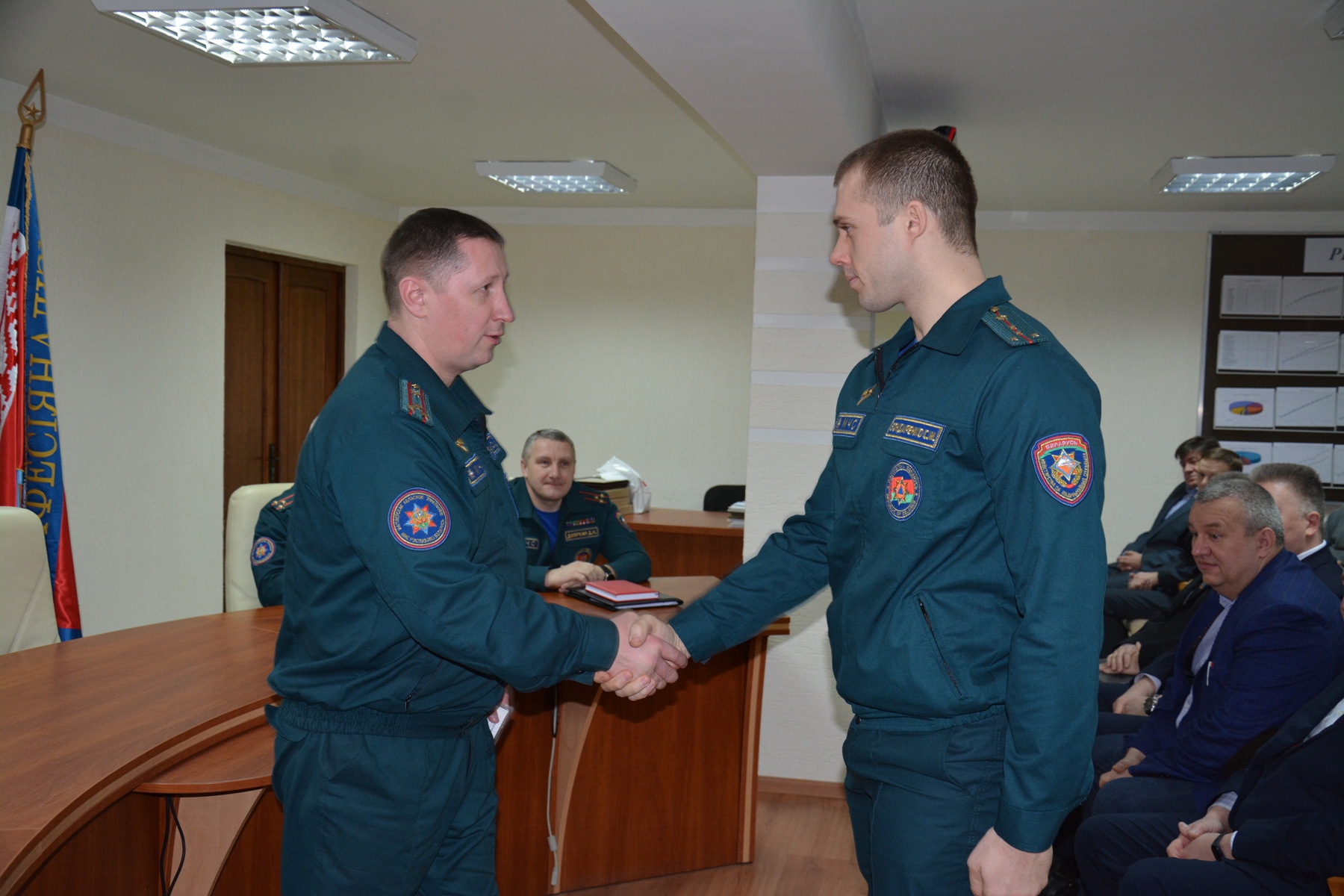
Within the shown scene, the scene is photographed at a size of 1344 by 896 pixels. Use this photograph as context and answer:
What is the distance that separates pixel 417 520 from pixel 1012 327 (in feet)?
2.91

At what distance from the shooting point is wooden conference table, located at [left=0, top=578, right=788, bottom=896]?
1631mm

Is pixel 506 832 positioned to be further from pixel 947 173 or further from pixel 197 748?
pixel 947 173

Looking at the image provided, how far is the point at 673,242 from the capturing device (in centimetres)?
675

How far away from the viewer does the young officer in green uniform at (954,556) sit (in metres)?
1.20

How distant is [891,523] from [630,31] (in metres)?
1.44

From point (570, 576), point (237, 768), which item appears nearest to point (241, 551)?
point (570, 576)

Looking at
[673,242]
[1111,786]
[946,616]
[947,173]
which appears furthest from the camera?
[673,242]

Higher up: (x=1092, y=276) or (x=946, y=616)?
(x=1092, y=276)

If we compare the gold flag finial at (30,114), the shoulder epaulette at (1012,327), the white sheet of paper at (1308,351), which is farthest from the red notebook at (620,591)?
the white sheet of paper at (1308,351)

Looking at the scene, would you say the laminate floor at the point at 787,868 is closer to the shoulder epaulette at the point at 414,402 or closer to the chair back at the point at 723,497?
the shoulder epaulette at the point at 414,402

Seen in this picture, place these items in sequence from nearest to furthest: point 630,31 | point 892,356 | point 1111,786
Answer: point 892,356 < point 630,31 < point 1111,786

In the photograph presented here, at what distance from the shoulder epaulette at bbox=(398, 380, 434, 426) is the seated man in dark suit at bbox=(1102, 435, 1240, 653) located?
13.0 feet

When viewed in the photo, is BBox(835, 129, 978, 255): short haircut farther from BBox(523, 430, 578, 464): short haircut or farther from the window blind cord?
BBox(523, 430, 578, 464): short haircut

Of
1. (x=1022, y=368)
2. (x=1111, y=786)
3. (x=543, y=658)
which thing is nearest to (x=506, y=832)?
(x=543, y=658)
